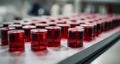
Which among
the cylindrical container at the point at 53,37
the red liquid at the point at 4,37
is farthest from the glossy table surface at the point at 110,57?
the red liquid at the point at 4,37

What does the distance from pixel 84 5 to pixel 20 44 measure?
3.70 metres

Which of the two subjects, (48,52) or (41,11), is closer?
(48,52)

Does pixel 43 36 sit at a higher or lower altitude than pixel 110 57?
higher

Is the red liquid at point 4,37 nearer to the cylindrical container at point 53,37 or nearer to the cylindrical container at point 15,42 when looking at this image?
the cylindrical container at point 15,42

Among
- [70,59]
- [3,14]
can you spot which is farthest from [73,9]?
[70,59]

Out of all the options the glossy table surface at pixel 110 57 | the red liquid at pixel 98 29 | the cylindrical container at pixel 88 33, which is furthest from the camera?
the red liquid at pixel 98 29

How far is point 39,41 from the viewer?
47.3 inches

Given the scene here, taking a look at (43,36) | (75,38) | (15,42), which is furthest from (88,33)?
(15,42)

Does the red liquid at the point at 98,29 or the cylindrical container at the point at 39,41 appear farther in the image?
the red liquid at the point at 98,29

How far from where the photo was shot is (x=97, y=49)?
1.34m

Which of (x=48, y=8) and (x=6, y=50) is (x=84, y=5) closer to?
(x=48, y=8)

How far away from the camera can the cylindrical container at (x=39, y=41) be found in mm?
1189

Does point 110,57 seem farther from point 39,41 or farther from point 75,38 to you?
point 39,41

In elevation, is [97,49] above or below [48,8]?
below
